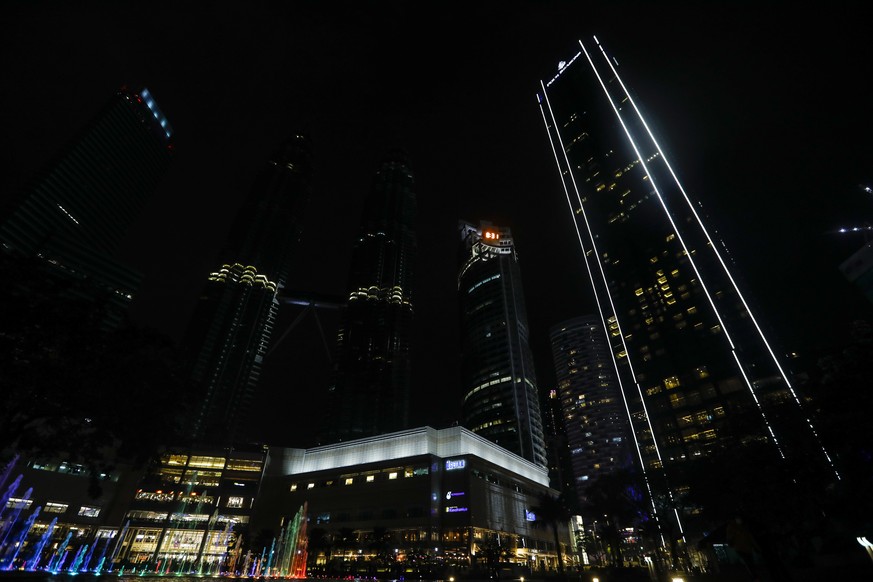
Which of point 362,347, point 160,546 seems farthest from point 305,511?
point 362,347

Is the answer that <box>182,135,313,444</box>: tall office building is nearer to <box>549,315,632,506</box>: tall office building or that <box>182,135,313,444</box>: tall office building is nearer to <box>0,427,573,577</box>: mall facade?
<box>0,427,573,577</box>: mall facade

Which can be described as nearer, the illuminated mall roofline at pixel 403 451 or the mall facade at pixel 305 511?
the mall facade at pixel 305 511

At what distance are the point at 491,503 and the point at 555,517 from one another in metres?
12.5

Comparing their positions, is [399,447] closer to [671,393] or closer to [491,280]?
[671,393]

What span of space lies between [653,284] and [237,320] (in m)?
144

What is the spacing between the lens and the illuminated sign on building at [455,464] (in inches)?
3283

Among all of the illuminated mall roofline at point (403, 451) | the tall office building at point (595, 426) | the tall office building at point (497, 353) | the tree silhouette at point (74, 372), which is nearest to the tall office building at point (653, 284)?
the illuminated mall roofline at point (403, 451)

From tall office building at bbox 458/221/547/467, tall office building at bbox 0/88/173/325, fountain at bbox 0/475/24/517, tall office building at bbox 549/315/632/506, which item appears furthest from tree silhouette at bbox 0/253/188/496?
tall office building at bbox 549/315/632/506

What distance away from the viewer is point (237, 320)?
524 ft

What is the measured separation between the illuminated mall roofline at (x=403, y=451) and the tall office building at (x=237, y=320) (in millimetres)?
41025

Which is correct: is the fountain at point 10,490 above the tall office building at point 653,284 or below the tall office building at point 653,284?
below

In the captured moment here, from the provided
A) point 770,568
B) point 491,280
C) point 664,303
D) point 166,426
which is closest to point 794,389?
point 664,303

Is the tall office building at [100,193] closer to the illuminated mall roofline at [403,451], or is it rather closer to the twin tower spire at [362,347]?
the twin tower spire at [362,347]

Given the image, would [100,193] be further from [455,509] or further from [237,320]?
[455,509]
